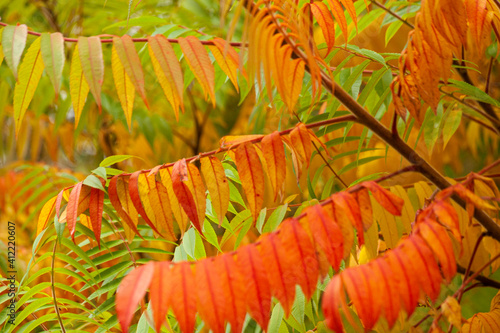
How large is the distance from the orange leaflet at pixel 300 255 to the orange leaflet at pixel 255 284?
0.13ft

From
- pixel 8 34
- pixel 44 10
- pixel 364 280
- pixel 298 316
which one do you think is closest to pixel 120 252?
pixel 298 316

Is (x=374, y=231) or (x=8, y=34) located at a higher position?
(x=8, y=34)

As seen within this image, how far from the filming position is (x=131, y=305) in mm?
529

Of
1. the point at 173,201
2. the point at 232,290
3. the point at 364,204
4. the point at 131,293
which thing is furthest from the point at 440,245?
the point at 173,201

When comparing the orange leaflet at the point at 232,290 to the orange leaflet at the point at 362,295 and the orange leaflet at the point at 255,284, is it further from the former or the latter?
the orange leaflet at the point at 362,295

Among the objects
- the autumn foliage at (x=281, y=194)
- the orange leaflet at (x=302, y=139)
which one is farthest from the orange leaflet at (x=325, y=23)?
the orange leaflet at (x=302, y=139)

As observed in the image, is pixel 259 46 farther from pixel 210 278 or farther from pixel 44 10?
pixel 44 10

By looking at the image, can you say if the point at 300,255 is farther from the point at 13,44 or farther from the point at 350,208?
the point at 13,44

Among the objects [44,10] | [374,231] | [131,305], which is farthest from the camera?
[44,10]

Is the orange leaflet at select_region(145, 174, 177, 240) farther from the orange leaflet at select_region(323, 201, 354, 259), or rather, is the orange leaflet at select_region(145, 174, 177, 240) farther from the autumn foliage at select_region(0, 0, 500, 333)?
the orange leaflet at select_region(323, 201, 354, 259)

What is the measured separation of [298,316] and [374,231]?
211mm

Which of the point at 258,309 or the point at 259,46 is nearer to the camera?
the point at 258,309

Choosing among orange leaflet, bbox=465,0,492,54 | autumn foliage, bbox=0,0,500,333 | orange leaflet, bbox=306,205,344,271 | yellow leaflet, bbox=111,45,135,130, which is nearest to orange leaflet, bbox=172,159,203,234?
autumn foliage, bbox=0,0,500,333

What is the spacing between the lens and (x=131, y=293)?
541 millimetres
